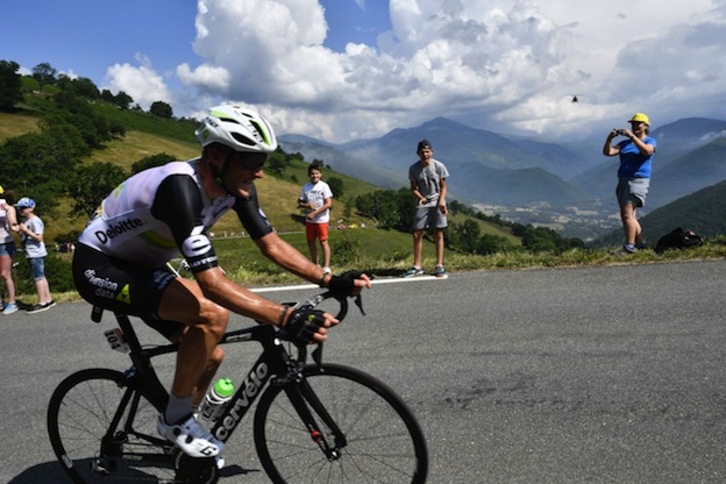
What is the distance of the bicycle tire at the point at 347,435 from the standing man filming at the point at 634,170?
7275 millimetres

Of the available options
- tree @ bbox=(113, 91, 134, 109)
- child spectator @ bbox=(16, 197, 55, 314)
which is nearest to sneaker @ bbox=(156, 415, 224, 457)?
child spectator @ bbox=(16, 197, 55, 314)

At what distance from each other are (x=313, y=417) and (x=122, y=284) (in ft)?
4.44

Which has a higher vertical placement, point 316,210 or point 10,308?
point 316,210

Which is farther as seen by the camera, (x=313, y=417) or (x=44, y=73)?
(x=44, y=73)

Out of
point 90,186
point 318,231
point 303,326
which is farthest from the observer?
point 90,186

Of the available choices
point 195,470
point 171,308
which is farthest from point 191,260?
point 195,470

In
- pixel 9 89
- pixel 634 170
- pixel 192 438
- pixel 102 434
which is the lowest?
pixel 102 434

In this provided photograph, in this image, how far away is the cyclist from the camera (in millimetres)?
2521

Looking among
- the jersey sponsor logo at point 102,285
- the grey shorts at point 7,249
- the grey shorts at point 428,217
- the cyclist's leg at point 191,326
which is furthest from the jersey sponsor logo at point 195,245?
the grey shorts at point 7,249

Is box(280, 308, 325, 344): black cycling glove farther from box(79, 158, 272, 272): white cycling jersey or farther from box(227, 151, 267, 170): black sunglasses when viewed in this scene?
box(227, 151, 267, 170): black sunglasses

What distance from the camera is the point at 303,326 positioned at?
2.46m

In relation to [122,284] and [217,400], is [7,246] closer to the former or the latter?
[122,284]

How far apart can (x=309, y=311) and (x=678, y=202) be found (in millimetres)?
204363

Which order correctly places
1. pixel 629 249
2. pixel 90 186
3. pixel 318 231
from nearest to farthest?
pixel 629 249, pixel 318 231, pixel 90 186
